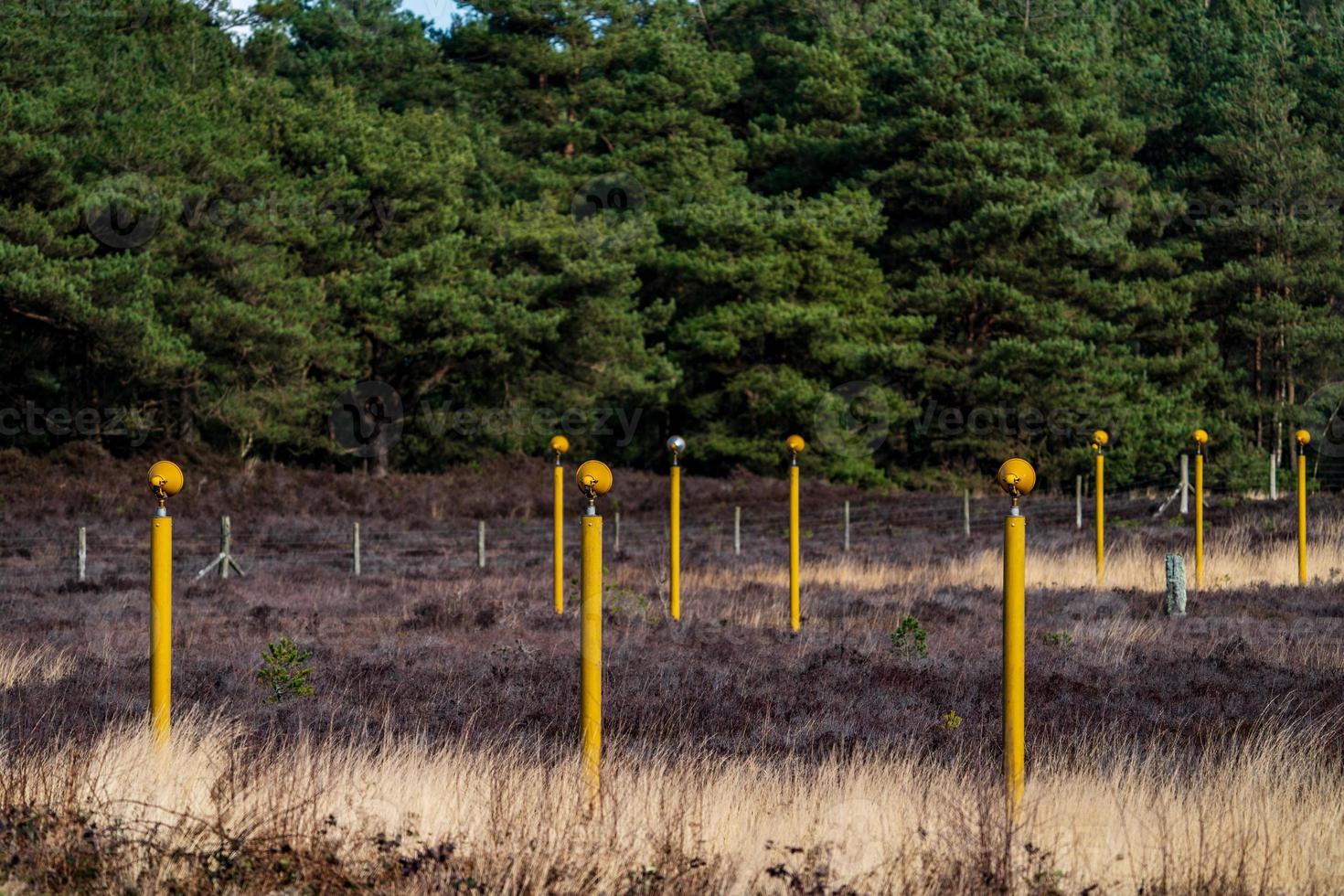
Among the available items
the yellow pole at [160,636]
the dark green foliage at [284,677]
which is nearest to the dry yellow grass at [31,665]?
the dark green foliage at [284,677]

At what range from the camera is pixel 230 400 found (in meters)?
37.1

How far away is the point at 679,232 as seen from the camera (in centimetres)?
4681

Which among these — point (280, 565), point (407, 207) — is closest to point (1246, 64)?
point (407, 207)

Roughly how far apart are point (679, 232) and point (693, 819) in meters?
40.8

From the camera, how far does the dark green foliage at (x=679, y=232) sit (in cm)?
3622

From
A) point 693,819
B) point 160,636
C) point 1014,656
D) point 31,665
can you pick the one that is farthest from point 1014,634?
point 31,665

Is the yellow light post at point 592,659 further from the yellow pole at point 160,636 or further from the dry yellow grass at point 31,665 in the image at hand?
the dry yellow grass at point 31,665

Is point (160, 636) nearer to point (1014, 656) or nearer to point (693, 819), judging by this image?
point (693, 819)

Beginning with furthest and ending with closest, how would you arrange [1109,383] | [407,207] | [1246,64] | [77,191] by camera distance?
1. [1246,64]
2. [1109,383]
3. [407,207]
4. [77,191]

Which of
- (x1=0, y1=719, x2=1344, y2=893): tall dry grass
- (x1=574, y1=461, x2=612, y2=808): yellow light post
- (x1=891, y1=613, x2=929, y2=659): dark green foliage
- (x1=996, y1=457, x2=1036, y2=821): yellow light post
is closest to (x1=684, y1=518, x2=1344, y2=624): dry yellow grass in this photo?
(x1=891, y1=613, x2=929, y2=659): dark green foliage

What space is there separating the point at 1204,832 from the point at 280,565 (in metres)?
22.1

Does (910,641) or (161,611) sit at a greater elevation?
(161,611)

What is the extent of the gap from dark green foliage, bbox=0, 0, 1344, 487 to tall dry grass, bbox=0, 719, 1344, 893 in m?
26.6

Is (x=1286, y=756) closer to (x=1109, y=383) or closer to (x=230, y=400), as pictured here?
(x=230, y=400)
